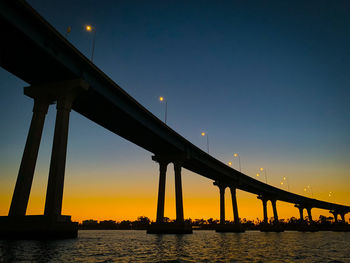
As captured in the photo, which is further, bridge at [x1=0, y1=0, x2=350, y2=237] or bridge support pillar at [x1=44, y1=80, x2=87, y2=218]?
bridge support pillar at [x1=44, y1=80, x2=87, y2=218]

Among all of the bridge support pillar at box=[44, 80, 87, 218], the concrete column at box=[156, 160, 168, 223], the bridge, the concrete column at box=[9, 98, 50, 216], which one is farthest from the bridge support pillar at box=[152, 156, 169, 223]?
the concrete column at box=[9, 98, 50, 216]

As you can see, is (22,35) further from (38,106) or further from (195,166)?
(195,166)

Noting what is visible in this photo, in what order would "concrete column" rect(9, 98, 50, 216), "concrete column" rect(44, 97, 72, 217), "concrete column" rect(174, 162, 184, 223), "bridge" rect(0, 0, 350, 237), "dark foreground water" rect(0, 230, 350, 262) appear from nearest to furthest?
"dark foreground water" rect(0, 230, 350, 262) < "bridge" rect(0, 0, 350, 237) < "concrete column" rect(44, 97, 72, 217) < "concrete column" rect(9, 98, 50, 216) < "concrete column" rect(174, 162, 184, 223)

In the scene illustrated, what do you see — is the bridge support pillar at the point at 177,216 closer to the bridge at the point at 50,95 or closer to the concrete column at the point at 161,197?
the concrete column at the point at 161,197

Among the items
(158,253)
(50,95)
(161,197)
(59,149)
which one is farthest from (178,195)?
(158,253)

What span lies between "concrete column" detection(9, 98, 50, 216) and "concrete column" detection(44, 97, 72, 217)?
210 cm

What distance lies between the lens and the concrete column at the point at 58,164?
2200 cm

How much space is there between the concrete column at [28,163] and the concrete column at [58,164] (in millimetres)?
2104

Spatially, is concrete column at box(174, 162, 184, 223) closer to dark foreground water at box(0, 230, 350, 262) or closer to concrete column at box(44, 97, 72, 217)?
dark foreground water at box(0, 230, 350, 262)

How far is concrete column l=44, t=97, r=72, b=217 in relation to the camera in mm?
22000

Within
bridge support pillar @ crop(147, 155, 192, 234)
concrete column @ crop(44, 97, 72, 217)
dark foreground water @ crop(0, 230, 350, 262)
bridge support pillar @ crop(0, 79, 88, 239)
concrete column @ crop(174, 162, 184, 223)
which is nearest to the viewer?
dark foreground water @ crop(0, 230, 350, 262)

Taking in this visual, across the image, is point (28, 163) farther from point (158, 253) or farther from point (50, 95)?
point (158, 253)

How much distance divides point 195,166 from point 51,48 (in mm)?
49674

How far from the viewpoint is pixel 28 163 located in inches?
949
